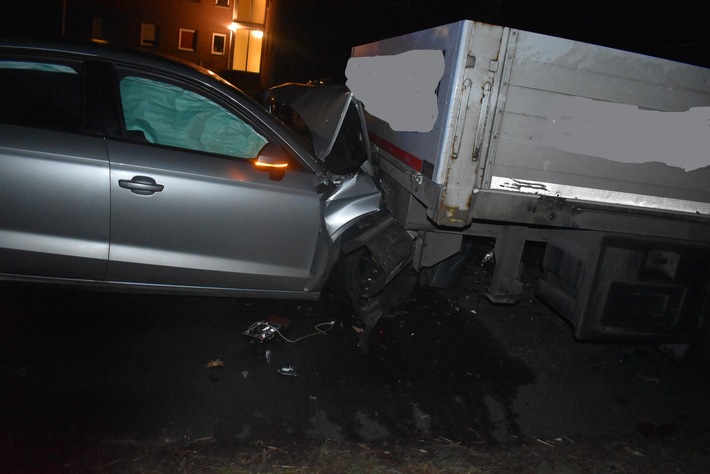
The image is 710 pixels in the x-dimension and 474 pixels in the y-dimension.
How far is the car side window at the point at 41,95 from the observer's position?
3369mm

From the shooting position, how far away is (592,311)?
12.8ft

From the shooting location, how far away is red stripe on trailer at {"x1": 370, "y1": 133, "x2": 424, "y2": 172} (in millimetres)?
3826

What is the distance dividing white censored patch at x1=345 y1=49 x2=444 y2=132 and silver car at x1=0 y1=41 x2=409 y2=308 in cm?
72

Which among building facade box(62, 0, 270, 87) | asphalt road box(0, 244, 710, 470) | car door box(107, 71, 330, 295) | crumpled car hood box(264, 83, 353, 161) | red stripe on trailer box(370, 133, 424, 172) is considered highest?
building facade box(62, 0, 270, 87)

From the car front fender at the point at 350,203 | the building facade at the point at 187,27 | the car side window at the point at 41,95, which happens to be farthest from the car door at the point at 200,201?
the building facade at the point at 187,27

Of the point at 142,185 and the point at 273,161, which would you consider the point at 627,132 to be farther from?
the point at 142,185

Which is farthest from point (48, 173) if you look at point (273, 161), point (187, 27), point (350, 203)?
point (187, 27)

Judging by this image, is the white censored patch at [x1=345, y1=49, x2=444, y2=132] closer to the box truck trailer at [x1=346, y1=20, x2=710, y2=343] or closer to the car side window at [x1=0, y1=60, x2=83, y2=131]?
the box truck trailer at [x1=346, y1=20, x2=710, y2=343]

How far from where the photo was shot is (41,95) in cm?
341

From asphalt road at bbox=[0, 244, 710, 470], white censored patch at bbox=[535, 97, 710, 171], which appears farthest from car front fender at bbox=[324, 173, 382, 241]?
white censored patch at bbox=[535, 97, 710, 171]

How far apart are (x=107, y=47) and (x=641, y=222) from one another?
3932mm

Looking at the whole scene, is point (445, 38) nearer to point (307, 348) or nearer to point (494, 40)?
point (494, 40)

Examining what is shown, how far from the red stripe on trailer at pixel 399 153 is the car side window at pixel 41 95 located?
90.2 inches

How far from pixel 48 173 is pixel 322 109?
94.5 inches
